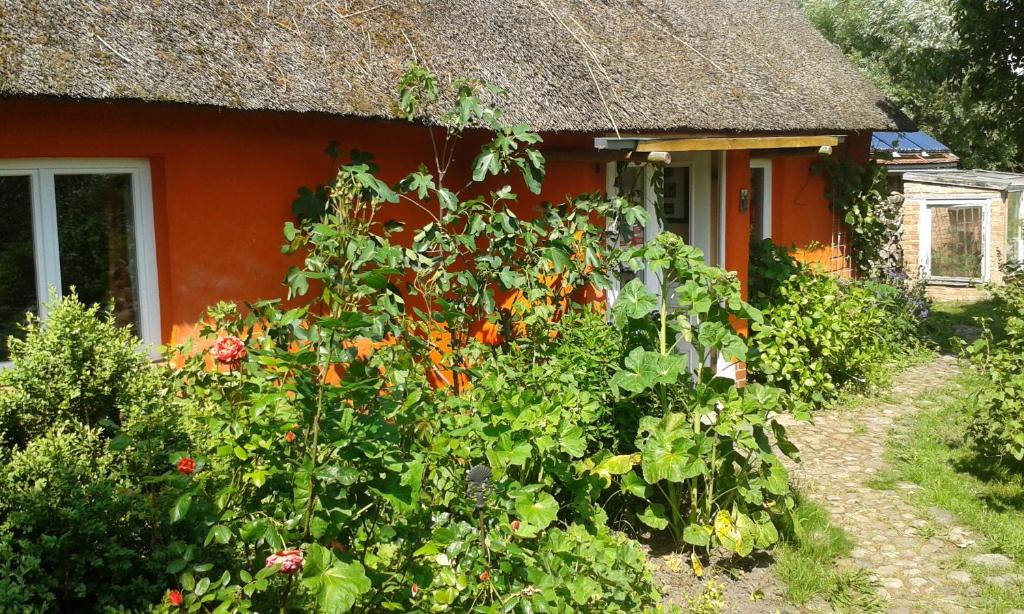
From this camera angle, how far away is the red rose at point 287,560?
7.92 ft

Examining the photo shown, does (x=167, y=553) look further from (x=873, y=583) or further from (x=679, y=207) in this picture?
(x=679, y=207)

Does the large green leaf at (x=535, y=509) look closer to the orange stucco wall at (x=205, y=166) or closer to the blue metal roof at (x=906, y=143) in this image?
the orange stucco wall at (x=205, y=166)

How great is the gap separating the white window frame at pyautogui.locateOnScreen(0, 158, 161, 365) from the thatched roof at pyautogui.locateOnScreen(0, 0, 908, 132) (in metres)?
0.56

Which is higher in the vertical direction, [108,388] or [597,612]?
[108,388]

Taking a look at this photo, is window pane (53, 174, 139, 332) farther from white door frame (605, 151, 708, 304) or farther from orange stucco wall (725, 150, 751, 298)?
orange stucco wall (725, 150, 751, 298)

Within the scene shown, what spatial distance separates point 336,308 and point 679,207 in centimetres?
595

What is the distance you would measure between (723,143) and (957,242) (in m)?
11.0

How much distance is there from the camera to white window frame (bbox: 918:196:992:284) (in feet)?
50.4

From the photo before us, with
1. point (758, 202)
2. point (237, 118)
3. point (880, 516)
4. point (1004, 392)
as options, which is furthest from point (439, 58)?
point (758, 202)

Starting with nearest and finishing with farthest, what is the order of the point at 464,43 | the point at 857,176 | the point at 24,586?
the point at 24,586 → the point at 464,43 → the point at 857,176

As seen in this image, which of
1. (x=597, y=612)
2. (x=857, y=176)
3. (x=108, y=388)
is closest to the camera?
(x=108, y=388)

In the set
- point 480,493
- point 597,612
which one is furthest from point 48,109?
point 597,612

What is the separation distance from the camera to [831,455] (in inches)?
249

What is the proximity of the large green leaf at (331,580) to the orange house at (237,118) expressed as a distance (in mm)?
2080
